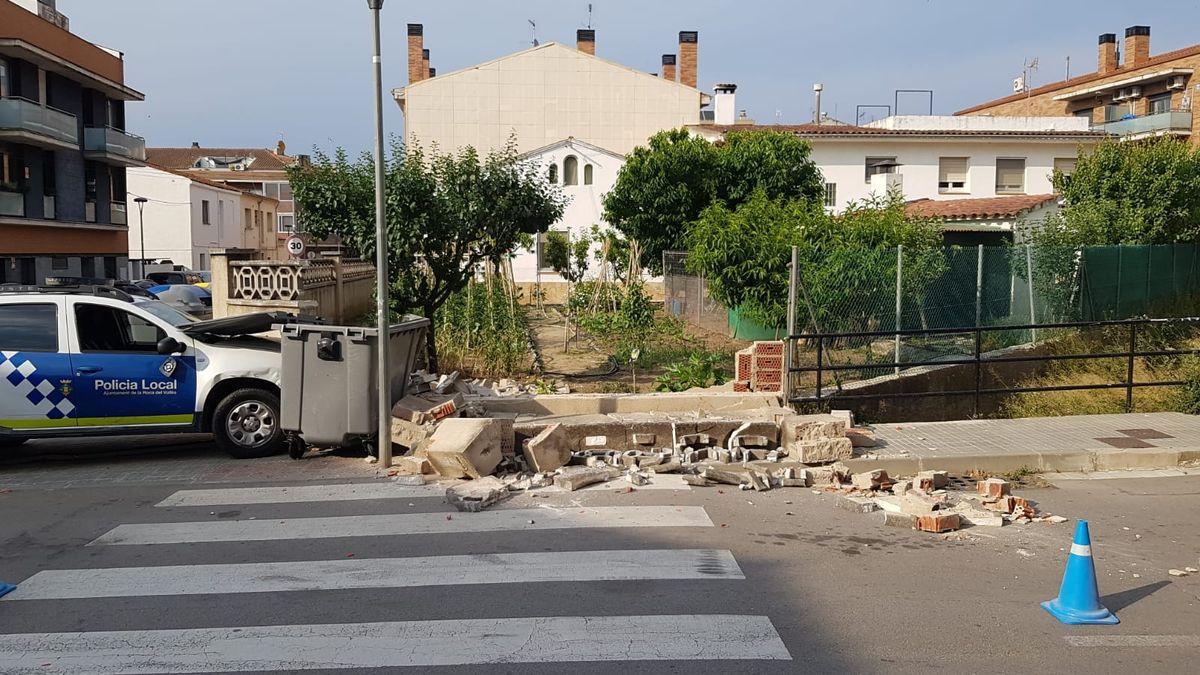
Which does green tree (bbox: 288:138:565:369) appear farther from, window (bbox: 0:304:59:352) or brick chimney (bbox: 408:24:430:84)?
brick chimney (bbox: 408:24:430:84)

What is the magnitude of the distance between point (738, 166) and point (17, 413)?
22065 millimetres

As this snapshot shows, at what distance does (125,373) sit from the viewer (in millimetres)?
9680

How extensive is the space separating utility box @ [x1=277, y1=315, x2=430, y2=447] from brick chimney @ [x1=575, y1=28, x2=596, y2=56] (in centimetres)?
4171

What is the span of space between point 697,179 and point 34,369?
21.7m

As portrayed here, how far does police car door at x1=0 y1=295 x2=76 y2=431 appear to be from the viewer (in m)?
9.50

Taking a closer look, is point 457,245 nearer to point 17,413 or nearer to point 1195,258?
point 17,413

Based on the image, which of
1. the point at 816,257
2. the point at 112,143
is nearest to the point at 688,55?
the point at 112,143

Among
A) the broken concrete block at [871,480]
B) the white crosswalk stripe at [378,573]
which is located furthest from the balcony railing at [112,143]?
the broken concrete block at [871,480]

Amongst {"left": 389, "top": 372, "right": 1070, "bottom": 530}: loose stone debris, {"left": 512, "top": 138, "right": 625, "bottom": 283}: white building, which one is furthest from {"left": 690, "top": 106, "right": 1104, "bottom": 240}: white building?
{"left": 389, "top": 372, "right": 1070, "bottom": 530}: loose stone debris

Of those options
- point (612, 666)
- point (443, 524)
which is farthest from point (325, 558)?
point (612, 666)

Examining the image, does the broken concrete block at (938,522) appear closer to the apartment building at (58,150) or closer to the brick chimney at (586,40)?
the apartment building at (58,150)

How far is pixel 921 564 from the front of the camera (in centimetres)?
645

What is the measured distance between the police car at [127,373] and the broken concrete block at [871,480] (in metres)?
5.81

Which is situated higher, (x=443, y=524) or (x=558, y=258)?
(x=558, y=258)
